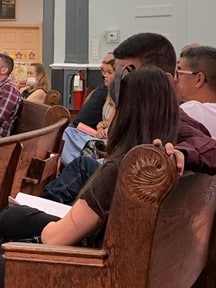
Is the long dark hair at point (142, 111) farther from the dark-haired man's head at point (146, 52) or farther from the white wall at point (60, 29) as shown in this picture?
the white wall at point (60, 29)

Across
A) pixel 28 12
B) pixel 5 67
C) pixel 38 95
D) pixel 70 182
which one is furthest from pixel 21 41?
pixel 70 182

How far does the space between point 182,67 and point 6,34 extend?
9.62m

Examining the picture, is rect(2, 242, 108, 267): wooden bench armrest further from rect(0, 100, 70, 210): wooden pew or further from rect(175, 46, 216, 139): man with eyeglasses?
rect(175, 46, 216, 139): man with eyeglasses

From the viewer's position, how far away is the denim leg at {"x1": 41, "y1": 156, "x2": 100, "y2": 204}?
2504 mm

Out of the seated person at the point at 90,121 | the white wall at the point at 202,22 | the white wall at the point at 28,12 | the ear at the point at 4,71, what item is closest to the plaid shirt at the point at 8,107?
the seated person at the point at 90,121

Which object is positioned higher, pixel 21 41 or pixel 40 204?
pixel 21 41

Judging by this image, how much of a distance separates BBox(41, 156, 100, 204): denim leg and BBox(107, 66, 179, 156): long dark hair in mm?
997

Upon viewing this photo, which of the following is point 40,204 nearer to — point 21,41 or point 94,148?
point 94,148

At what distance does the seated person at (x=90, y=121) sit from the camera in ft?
11.5

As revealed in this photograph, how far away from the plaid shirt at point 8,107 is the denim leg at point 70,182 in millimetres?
1051

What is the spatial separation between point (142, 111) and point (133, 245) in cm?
34

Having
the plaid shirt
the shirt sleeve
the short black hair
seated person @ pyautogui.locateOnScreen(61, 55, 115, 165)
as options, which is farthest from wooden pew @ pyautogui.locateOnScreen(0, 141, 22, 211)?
the plaid shirt

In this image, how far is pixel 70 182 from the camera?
260 centimetres

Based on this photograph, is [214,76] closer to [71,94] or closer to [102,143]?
[102,143]
